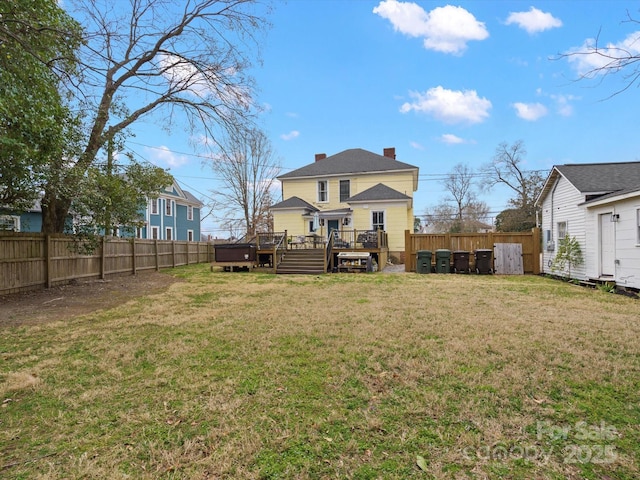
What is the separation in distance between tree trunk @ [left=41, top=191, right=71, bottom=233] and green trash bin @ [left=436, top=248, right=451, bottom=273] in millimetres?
13716

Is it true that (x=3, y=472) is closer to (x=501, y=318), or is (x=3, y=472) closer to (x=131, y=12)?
(x=501, y=318)

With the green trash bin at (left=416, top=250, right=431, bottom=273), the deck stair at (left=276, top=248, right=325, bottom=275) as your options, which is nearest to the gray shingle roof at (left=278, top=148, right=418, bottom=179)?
the deck stair at (left=276, top=248, right=325, bottom=275)

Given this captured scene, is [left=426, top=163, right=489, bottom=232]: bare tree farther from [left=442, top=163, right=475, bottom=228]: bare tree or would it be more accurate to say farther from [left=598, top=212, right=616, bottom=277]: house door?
[left=598, top=212, right=616, bottom=277]: house door

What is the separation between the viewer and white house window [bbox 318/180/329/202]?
920 inches

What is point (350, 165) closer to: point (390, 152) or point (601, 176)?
point (390, 152)

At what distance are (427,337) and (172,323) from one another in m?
4.29

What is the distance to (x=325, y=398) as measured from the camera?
296 cm

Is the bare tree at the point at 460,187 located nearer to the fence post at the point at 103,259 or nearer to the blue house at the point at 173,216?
the blue house at the point at 173,216

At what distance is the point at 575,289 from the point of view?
9.62m

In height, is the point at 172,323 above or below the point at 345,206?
below

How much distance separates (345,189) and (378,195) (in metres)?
3.47

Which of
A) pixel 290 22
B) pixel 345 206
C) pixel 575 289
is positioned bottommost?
pixel 575 289

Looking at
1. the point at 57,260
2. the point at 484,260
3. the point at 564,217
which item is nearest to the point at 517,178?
the point at 564,217

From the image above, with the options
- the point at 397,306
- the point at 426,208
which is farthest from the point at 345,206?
the point at 426,208
